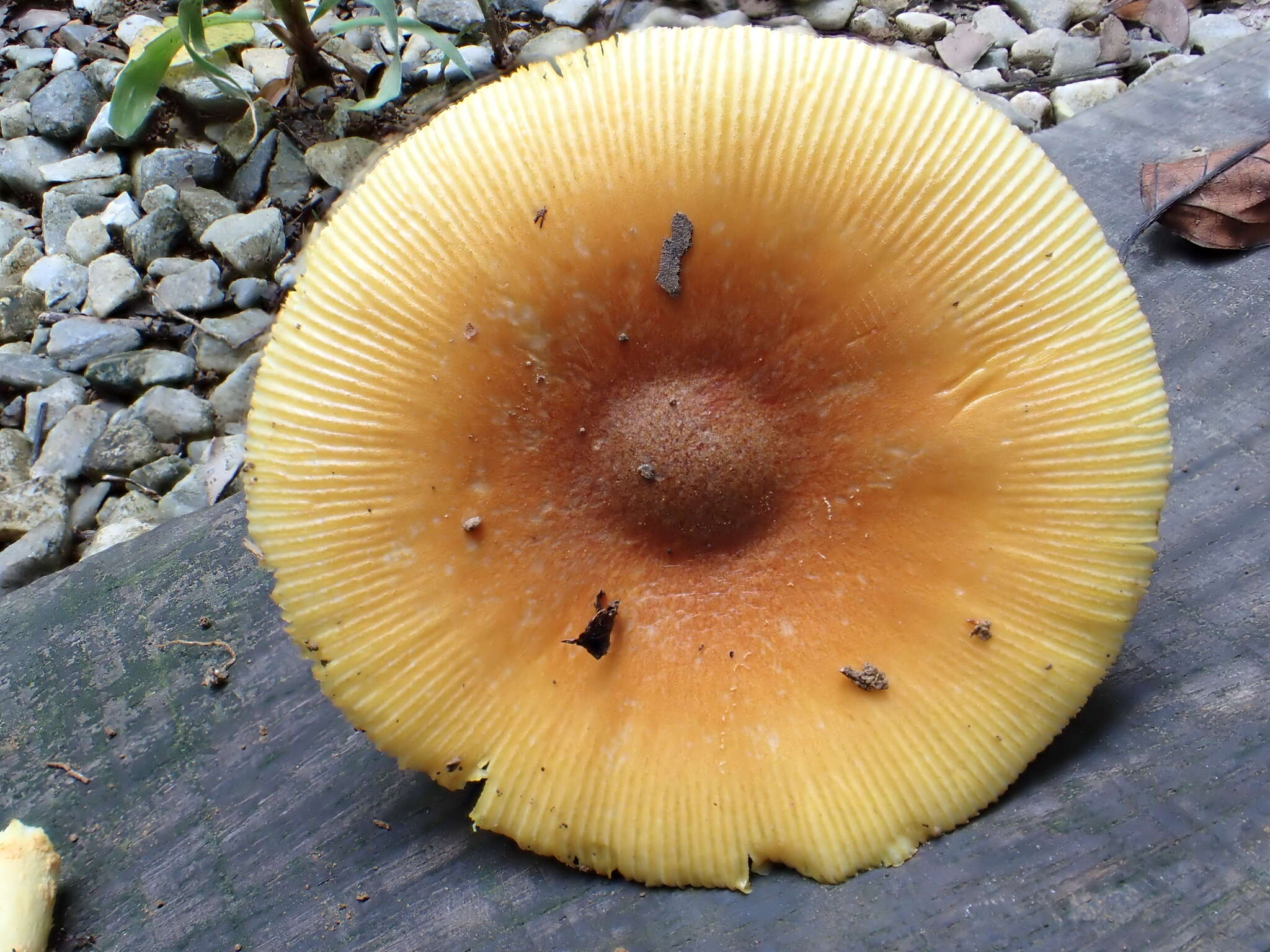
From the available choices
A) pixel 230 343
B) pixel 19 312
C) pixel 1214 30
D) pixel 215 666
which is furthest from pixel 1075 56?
pixel 19 312

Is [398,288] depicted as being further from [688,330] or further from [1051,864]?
[1051,864]

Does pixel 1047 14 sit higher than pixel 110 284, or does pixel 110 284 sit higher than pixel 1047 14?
pixel 1047 14

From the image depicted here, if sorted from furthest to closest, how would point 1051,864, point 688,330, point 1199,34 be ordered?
1. point 1199,34
2. point 688,330
3. point 1051,864

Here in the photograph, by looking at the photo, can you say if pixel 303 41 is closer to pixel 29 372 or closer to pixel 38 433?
pixel 29 372

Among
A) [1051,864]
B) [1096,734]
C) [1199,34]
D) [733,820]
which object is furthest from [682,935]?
[1199,34]

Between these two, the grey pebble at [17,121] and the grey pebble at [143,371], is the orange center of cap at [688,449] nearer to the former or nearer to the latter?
the grey pebble at [143,371]

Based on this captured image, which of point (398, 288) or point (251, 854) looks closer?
point (398, 288)

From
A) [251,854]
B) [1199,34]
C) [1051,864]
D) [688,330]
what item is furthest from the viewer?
[1199,34]
